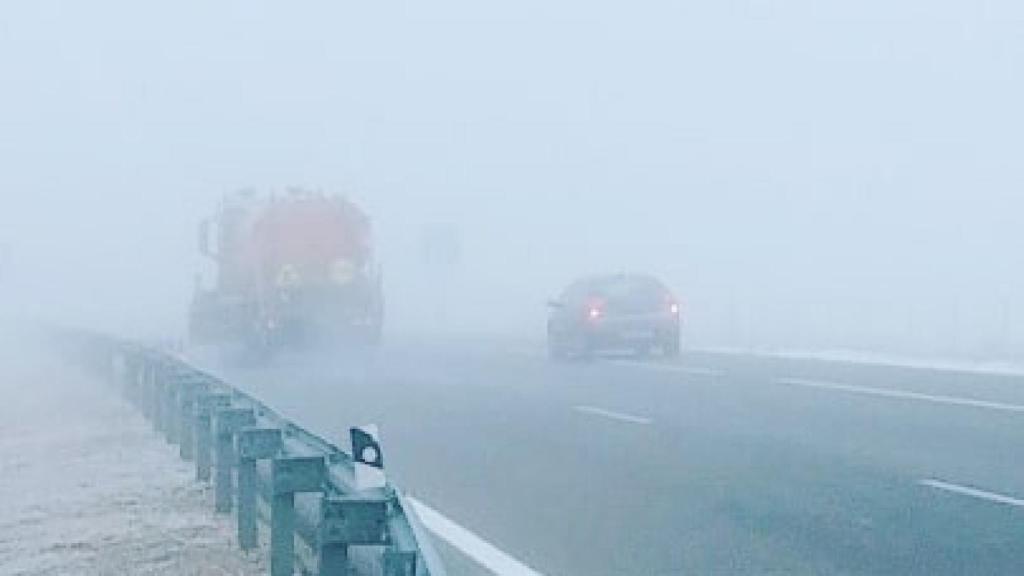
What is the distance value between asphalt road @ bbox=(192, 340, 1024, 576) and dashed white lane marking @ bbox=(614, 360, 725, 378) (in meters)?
0.17

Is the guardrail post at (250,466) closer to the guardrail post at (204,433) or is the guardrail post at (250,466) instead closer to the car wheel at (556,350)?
the guardrail post at (204,433)

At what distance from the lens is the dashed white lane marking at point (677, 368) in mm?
32625

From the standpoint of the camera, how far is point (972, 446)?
18.6 meters

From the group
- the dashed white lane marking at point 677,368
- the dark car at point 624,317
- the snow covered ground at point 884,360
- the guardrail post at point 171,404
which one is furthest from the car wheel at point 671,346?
the guardrail post at point 171,404

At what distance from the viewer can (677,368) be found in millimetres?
34469

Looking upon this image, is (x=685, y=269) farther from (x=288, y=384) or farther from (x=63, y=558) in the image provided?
(x=63, y=558)

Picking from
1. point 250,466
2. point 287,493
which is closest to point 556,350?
point 250,466

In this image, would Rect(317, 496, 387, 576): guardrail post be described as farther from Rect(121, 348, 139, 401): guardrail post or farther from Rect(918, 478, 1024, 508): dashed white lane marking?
Rect(121, 348, 139, 401): guardrail post

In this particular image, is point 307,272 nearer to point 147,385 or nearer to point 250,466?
point 147,385

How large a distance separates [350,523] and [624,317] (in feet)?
99.2

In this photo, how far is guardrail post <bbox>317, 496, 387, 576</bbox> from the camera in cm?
812

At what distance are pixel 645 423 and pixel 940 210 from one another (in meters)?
98.0

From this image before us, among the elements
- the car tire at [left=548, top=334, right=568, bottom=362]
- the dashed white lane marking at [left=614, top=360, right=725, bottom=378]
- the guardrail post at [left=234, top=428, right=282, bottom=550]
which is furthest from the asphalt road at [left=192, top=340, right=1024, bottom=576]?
the car tire at [left=548, top=334, right=568, bottom=362]

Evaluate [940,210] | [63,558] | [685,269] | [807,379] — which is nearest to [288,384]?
[807,379]
